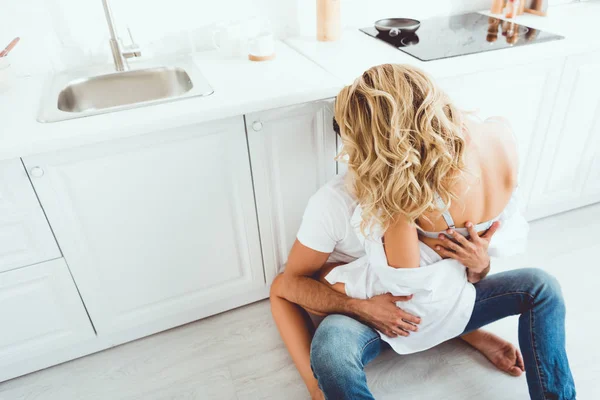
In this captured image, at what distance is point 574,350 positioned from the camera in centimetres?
150

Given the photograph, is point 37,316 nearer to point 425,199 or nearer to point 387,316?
point 387,316

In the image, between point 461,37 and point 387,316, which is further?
point 461,37

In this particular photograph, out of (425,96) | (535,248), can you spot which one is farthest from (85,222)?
(535,248)

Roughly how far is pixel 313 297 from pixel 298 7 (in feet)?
3.62

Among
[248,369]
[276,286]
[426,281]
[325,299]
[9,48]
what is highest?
[9,48]

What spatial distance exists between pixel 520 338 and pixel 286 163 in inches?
32.3

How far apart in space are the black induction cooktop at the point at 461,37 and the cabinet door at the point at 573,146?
0.54 ft

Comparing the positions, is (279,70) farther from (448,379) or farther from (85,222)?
(448,379)

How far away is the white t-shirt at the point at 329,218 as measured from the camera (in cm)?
124

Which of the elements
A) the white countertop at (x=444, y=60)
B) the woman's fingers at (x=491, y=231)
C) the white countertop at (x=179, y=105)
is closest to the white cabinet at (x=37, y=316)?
the white countertop at (x=179, y=105)

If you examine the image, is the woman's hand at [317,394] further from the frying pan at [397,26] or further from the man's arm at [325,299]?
the frying pan at [397,26]

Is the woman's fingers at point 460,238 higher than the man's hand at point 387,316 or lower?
higher

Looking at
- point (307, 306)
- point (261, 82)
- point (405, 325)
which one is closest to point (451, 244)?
point (405, 325)

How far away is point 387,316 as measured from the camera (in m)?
1.22
